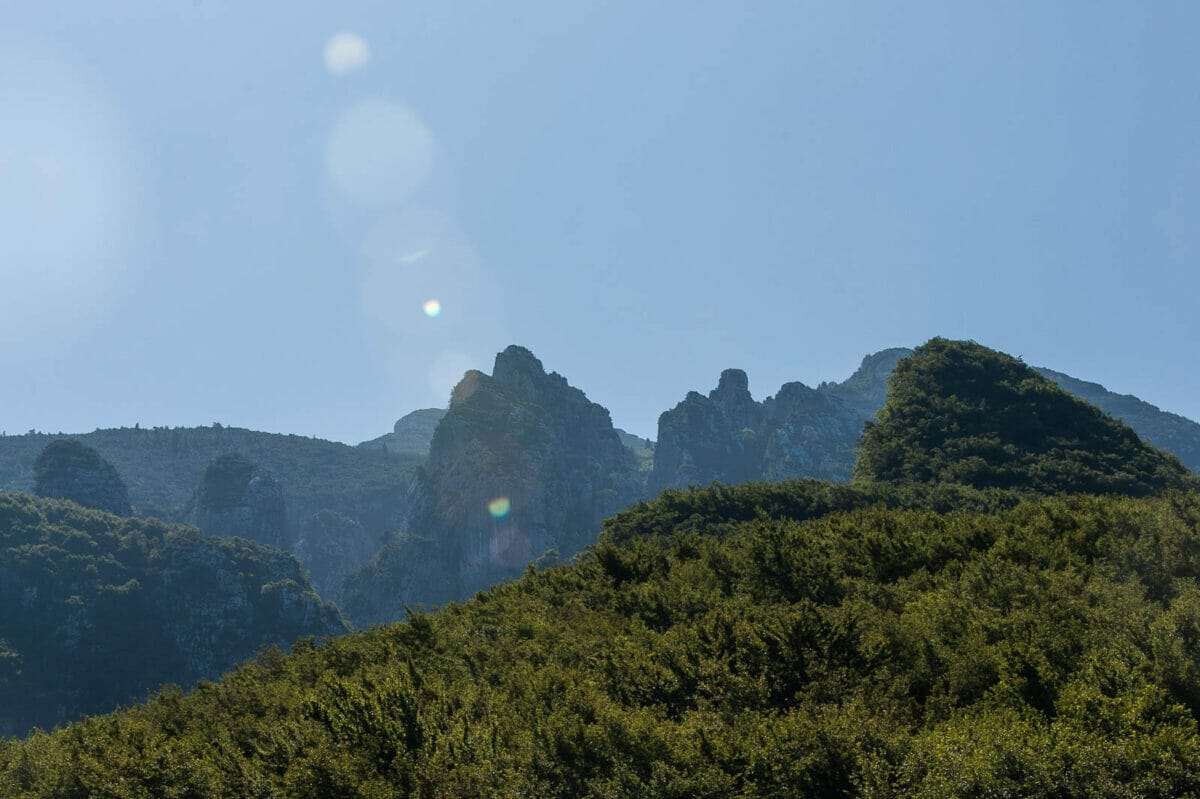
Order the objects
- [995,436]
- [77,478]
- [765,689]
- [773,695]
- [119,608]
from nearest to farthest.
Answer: [765,689] → [773,695] → [995,436] → [119,608] → [77,478]

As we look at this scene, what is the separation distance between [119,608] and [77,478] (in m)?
71.3

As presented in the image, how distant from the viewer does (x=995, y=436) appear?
2985 inches

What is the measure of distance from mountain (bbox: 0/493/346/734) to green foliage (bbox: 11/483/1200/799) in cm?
11942

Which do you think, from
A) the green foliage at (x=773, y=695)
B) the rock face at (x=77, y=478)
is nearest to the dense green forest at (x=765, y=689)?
the green foliage at (x=773, y=695)

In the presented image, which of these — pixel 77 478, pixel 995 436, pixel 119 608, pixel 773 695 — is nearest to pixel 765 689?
pixel 773 695

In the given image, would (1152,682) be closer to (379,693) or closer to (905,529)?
(379,693)

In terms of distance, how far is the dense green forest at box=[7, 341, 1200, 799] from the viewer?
13102mm

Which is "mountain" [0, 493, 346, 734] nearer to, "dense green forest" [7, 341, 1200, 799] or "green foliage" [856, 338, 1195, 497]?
"dense green forest" [7, 341, 1200, 799]

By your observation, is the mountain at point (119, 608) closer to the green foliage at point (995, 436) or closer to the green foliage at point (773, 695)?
the green foliage at point (773, 695)

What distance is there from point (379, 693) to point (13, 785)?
46.0 feet

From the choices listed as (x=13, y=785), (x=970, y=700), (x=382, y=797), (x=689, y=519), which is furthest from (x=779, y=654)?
(x=689, y=519)

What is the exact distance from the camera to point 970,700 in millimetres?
18109

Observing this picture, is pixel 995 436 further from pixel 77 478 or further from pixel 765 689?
pixel 77 478

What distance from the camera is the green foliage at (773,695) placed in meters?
13.0
